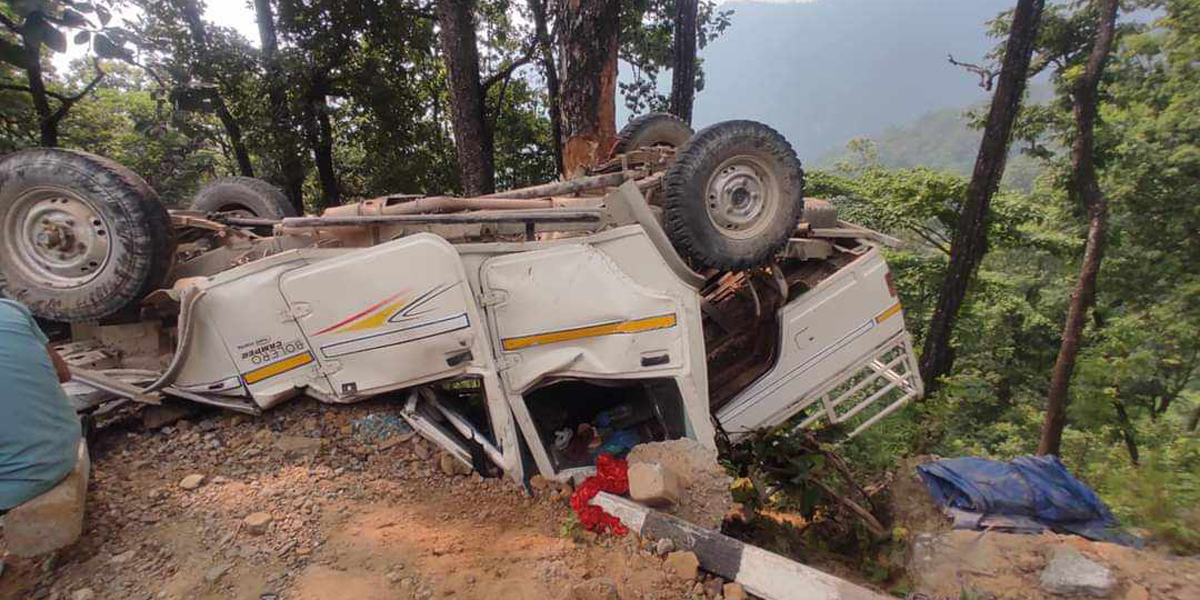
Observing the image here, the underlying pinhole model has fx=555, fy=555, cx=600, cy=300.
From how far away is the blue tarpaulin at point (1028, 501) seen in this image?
3.26 m

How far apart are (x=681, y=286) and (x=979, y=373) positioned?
1189cm

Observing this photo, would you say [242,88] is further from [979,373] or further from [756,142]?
[979,373]

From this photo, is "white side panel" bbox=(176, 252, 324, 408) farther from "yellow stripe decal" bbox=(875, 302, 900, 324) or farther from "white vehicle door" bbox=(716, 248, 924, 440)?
"yellow stripe decal" bbox=(875, 302, 900, 324)

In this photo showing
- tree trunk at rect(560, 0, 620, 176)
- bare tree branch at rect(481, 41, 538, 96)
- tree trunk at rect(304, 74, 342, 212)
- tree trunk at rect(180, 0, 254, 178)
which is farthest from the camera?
bare tree branch at rect(481, 41, 538, 96)

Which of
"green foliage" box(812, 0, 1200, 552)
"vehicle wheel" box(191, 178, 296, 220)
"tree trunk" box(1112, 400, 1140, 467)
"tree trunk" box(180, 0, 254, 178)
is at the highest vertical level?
"tree trunk" box(180, 0, 254, 178)

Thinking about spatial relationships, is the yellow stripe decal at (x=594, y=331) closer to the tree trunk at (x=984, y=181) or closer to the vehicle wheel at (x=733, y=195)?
the vehicle wheel at (x=733, y=195)

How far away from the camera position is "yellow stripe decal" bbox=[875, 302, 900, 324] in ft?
12.6

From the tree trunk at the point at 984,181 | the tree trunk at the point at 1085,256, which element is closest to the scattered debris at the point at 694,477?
the tree trunk at the point at 984,181

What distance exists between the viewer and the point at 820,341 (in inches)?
144

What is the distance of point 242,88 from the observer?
725 centimetres

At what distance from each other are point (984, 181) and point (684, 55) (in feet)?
14.7

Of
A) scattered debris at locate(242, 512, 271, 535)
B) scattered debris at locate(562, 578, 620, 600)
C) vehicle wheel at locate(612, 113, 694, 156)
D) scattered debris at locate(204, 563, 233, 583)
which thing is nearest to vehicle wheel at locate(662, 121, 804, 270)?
vehicle wheel at locate(612, 113, 694, 156)

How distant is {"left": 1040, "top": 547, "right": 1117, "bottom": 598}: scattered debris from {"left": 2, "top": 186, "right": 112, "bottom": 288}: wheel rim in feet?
15.7

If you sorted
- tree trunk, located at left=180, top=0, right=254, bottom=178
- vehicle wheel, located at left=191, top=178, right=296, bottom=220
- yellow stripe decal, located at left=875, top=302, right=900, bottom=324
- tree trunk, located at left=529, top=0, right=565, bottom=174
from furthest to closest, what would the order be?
tree trunk, located at left=529, top=0, right=565, bottom=174 → tree trunk, located at left=180, top=0, right=254, bottom=178 → vehicle wheel, located at left=191, top=178, right=296, bottom=220 → yellow stripe decal, located at left=875, top=302, right=900, bottom=324
